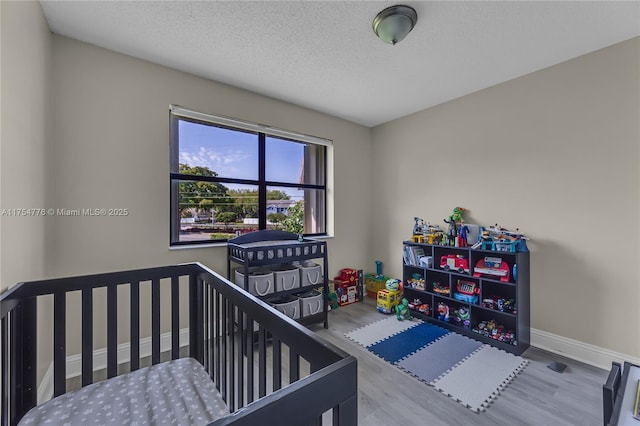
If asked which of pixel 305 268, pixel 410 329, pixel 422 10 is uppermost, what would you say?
pixel 422 10

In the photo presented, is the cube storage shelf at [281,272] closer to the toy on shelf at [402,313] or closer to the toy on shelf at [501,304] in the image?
the toy on shelf at [402,313]

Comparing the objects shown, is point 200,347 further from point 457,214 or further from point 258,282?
point 457,214

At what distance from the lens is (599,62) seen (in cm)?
203

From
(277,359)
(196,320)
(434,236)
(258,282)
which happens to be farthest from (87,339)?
(434,236)

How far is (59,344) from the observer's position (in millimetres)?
1236

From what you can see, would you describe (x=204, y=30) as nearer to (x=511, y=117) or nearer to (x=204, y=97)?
(x=204, y=97)

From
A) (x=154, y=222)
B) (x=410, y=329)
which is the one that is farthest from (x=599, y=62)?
(x=154, y=222)

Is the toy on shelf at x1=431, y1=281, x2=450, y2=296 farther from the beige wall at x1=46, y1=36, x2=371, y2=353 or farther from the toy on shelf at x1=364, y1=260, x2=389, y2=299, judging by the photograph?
the beige wall at x1=46, y1=36, x2=371, y2=353

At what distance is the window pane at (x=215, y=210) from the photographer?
243 centimetres

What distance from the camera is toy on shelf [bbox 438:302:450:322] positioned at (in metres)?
2.64

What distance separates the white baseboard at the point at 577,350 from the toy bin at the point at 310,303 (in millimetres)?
1905

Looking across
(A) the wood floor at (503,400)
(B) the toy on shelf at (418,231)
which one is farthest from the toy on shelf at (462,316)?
(B) the toy on shelf at (418,231)

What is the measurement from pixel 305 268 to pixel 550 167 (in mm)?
2336

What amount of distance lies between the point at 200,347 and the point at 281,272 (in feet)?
3.34
